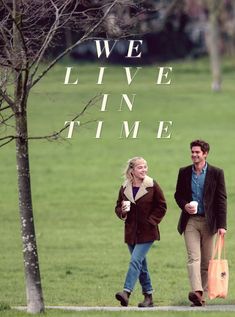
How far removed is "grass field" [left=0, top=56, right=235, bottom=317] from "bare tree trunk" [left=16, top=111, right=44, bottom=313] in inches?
11.7

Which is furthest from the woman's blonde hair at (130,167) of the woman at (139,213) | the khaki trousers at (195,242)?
the khaki trousers at (195,242)

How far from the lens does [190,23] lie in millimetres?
A: 91625

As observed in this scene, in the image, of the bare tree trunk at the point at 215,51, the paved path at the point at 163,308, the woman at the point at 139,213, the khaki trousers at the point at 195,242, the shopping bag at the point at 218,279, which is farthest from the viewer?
the bare tree trunk at the point at 215,51

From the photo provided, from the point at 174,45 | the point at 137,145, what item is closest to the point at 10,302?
the point at 137,145

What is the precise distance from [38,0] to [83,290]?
562 centimetres

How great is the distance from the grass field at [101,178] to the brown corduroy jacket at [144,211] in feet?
4.58

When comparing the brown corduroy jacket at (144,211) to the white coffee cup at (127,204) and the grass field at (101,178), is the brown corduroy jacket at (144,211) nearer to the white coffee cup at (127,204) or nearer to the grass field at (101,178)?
the white coffee cup at (127,204)

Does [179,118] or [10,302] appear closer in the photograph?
[10,302]

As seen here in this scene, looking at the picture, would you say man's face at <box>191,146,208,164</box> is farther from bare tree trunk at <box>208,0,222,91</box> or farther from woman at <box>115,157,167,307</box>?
bare tree trunk at <box>208,0,222,91</box>

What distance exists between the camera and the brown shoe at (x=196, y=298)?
1738cm

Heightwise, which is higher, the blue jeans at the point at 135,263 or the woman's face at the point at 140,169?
the woman's face at the point at 140,169

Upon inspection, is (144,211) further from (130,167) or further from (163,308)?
(163,308)

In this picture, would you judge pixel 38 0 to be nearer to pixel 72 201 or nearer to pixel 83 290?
pixel 83 290

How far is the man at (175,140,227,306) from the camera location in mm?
17391
